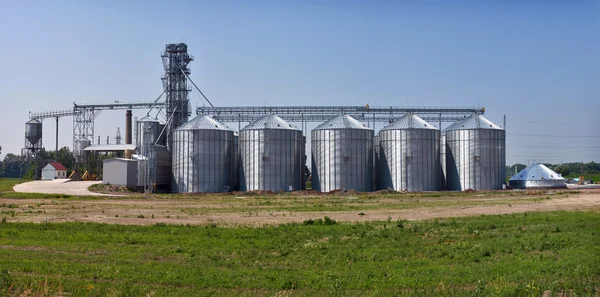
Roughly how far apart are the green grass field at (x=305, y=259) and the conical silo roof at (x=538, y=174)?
A: 219 ft

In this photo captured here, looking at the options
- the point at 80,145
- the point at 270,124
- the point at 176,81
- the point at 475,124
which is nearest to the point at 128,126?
the point at 80,145

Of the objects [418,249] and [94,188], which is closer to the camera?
[418,249]

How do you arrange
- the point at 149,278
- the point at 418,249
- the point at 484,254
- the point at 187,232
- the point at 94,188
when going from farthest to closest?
the point at 94,188 < the point at 187,232 < the point at 418,249 < the point at 484,254 < the point at 149,278

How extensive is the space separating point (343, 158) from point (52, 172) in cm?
6827

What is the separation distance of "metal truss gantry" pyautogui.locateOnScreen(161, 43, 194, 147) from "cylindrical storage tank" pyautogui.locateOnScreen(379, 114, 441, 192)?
36097mm

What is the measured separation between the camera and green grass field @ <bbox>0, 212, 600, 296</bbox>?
1703 centimetres

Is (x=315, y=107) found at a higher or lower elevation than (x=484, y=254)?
higher

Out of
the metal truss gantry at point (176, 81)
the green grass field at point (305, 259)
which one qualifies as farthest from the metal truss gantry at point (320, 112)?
the green grass field at point (305, 259)

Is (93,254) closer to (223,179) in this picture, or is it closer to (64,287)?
(64,287)

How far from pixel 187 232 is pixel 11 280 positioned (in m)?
15.5

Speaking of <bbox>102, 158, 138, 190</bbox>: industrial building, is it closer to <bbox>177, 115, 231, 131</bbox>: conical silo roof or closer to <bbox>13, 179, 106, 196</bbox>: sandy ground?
<bbox>13, 179, 106, 196</bbox>: sandy ground

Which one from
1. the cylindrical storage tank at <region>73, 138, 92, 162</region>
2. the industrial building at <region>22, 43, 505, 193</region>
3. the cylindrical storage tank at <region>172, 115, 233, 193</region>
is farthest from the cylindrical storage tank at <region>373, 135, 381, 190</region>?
the cylindrical storage tank at <region>73, 138, 92, 162</region>

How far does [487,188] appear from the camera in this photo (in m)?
88.8

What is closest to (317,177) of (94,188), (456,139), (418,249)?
(456,139)
